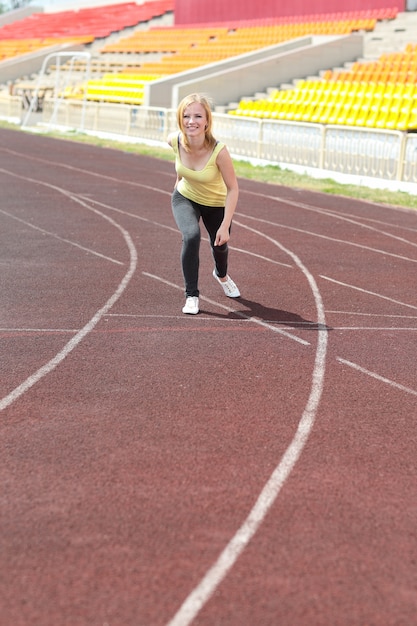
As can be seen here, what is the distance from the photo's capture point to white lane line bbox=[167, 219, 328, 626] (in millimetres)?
3646

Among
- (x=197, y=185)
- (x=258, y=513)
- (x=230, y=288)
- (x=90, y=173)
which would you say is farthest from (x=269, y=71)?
(x=258, y=513)

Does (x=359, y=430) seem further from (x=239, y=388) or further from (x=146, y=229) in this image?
(x=146, y=229)

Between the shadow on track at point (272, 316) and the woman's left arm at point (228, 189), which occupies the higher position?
the woman's left arm at point (228, 189)

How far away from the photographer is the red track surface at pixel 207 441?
149 inches

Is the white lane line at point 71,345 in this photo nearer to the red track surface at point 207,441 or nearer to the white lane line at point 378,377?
the red track surface at point 207,441

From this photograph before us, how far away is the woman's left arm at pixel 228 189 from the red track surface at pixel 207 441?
0.72 metres

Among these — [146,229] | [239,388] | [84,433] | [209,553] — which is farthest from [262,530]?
[146,229]

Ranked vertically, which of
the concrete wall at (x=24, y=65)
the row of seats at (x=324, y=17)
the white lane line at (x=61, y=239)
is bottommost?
the white lane line at (x=61, y=239)

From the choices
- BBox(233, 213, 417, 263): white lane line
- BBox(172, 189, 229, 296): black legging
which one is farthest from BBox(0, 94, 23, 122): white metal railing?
BBox(172, 189, 229, 296): black legging

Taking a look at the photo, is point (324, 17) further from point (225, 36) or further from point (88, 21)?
point (88, 21)

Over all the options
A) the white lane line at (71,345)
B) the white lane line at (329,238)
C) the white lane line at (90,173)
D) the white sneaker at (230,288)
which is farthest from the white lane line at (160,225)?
the white lane line at (90,173)

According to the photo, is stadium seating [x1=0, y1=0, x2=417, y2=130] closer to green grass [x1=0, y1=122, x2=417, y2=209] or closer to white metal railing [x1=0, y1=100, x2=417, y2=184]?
white metal railing [x1=0, y1=100, x2=417, y2=184]

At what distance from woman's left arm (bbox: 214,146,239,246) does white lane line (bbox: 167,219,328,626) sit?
1488mm

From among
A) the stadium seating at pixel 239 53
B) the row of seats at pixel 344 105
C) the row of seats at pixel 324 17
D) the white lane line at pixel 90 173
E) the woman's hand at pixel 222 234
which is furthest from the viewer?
the row of seats at pixel 324 17
